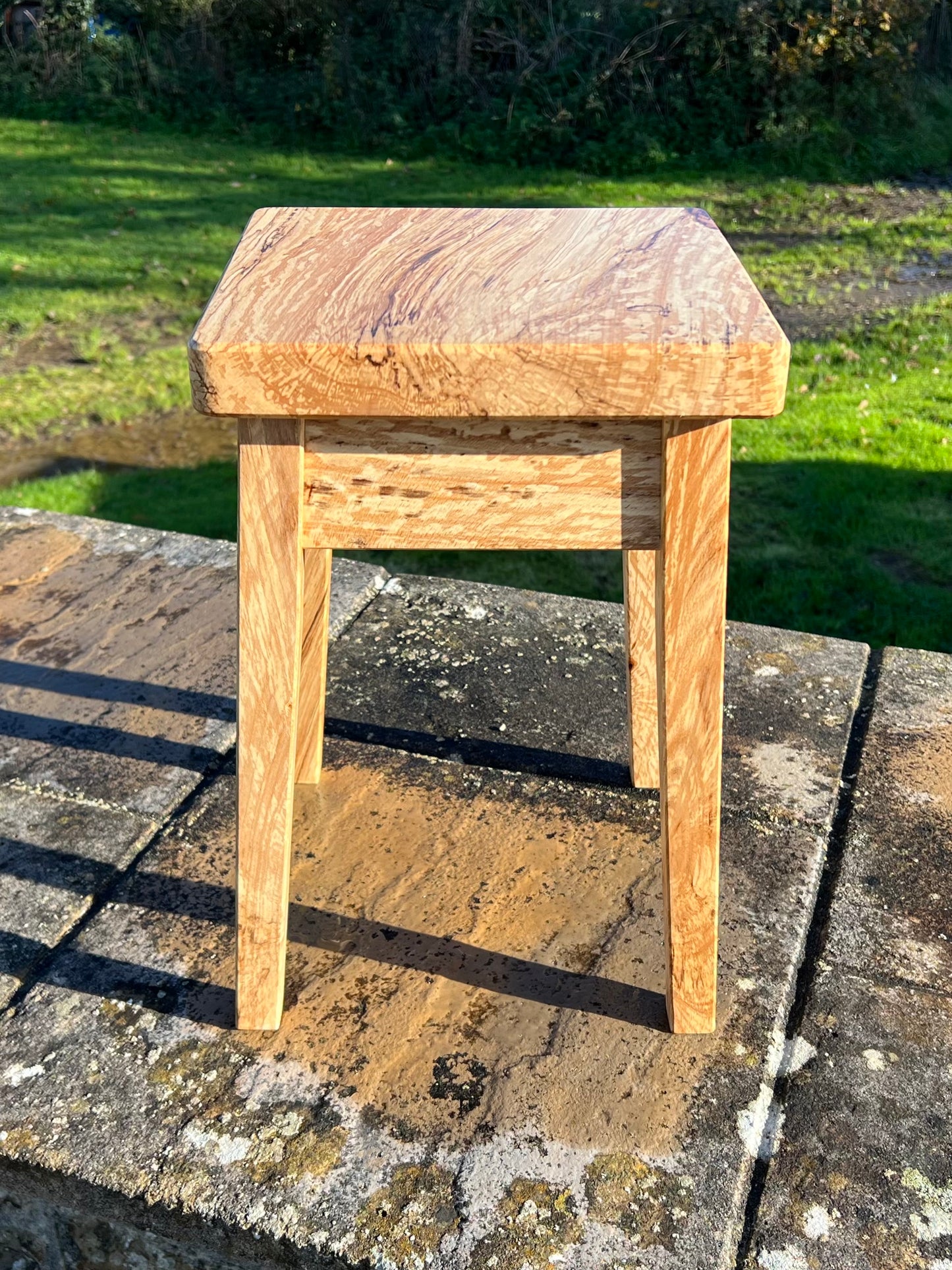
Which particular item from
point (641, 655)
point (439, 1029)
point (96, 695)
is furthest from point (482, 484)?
point (96, 695)

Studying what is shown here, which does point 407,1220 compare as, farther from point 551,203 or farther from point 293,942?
point 551,203

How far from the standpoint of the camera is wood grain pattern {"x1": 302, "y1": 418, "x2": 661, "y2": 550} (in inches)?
49.9

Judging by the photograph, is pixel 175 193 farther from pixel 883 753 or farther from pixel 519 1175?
pixel 519 1175

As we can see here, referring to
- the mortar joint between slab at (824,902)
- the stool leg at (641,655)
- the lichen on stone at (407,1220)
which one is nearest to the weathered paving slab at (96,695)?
the lichen on stone at (407,1220)

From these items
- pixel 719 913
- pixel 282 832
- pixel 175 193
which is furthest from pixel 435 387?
pixel 175 193

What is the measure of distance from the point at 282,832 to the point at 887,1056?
80cm

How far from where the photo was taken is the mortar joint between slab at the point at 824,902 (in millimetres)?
1280

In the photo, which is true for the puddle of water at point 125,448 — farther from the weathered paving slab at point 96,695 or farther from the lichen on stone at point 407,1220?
the lichen on stone at point 407,1220

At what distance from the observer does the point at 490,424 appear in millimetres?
1263

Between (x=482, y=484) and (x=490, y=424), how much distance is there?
0.22ft

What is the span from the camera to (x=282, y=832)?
1.38 meters

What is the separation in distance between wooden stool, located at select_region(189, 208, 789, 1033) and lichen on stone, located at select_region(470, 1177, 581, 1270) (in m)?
0.29

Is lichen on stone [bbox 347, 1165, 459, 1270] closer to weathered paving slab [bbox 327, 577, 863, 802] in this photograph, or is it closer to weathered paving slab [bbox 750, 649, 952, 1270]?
weathered paving slab [bbox 750, 649, 952, 1270]

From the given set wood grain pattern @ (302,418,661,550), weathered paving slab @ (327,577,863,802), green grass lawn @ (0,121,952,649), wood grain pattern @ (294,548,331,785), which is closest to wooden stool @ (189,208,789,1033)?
wood grain pattern @ (302,418,661,550)
